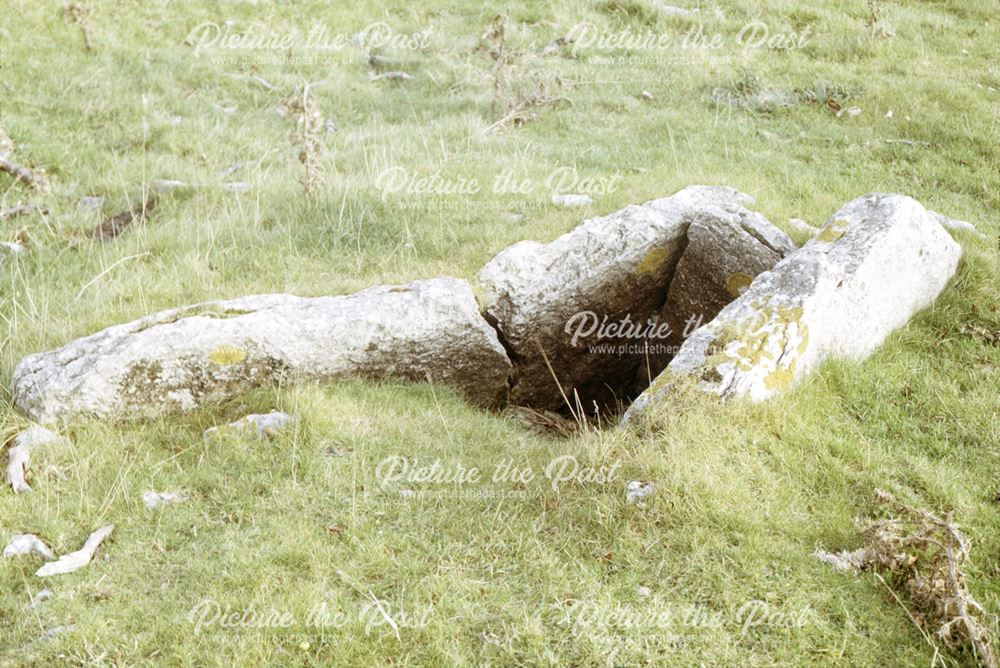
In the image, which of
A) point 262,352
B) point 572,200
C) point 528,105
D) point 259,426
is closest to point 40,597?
point 259,426

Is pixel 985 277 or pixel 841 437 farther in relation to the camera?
pixel 985 277

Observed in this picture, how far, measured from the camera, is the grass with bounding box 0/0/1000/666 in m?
4.12

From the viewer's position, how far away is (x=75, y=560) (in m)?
4.69

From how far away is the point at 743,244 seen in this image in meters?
7.32

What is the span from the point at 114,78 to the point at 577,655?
40.4 feet

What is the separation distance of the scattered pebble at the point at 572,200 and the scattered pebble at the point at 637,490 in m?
4.65

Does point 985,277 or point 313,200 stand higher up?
point 985,277

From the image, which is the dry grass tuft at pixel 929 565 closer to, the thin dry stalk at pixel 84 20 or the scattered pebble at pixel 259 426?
the scattered pebble at pixel 259 426

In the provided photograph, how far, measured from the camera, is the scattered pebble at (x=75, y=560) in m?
4.62

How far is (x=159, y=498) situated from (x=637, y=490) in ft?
10.1

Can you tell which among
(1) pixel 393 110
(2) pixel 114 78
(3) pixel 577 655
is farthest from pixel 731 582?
(2) pixel 114 78

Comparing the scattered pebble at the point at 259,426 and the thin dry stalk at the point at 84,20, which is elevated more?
the thin dry stalk at the point at 84,20

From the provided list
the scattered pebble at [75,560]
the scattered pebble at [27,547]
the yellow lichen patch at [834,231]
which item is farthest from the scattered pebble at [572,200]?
the scattered pebble at [27,547]

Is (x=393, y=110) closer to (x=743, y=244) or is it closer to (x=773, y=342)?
(x=743, y=244)
